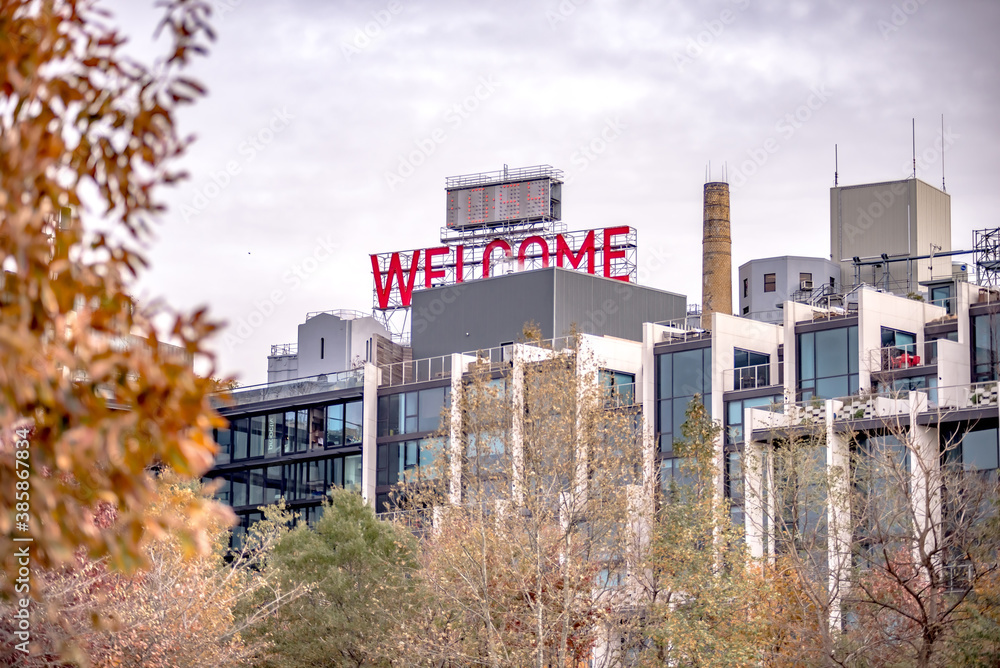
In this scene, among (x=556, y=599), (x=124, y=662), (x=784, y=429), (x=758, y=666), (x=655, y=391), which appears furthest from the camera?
(x=655, y=391)

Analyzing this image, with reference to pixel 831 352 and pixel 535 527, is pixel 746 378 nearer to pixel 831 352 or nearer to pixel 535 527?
pixel 831 352

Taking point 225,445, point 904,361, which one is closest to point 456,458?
point 904,361

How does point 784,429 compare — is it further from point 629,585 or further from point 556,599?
point 556,599

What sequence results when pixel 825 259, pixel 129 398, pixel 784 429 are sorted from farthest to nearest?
pixel 825 259 < pixel 784 429 < pixel 129 398

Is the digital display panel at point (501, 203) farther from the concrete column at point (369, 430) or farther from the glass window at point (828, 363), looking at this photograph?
the glass window at point (828, 363)

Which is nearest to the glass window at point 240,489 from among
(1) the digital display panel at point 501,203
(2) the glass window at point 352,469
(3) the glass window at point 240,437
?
(3) the glass window at point 240,437

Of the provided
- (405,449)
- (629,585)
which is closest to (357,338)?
(405,449)

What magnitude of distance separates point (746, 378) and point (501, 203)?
127 feet

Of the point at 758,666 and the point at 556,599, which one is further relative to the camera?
the point at 758,666

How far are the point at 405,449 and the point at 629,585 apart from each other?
35.9m

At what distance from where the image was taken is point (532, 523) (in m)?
36.8

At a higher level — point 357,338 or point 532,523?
point 357,338

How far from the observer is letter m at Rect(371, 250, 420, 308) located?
99.5 meters

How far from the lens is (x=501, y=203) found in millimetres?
102000
